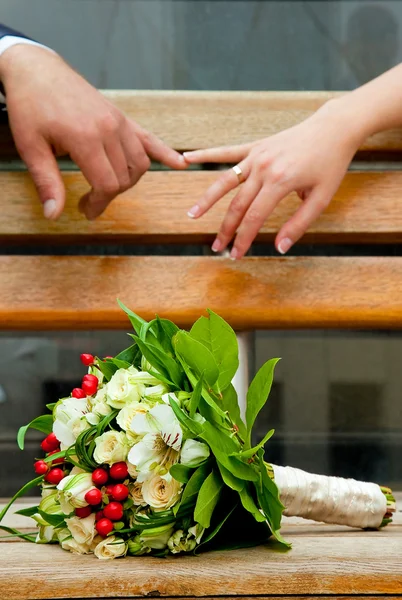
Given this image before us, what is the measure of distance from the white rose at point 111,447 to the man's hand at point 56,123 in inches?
18.0

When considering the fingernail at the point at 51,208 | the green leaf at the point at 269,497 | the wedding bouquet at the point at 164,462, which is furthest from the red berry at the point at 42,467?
the fingernail at the point at 51,208

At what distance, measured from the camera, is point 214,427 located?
61 centimetres

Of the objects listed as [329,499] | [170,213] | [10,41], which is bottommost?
[329,499]

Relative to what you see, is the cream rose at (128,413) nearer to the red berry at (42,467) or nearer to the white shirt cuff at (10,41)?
the red berry at (42,467)

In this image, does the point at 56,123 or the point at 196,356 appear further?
the point at 56,123

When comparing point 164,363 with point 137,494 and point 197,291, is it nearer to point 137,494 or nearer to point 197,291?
point 137,494

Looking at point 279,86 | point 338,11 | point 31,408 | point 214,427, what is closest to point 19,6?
point 279,86

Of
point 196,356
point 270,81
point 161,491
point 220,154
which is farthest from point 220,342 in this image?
point 270,81

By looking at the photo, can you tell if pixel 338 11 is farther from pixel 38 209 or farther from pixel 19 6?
pixel 38 209

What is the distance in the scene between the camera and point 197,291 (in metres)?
1.13

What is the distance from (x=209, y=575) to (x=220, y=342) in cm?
20

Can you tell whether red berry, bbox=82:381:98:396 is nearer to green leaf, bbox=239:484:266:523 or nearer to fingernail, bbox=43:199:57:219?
green leaf, bbox=239:484:266:523

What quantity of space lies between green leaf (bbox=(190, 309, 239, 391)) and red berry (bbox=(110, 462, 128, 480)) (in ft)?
0.36

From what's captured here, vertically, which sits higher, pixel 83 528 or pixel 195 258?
pixel 195 258
